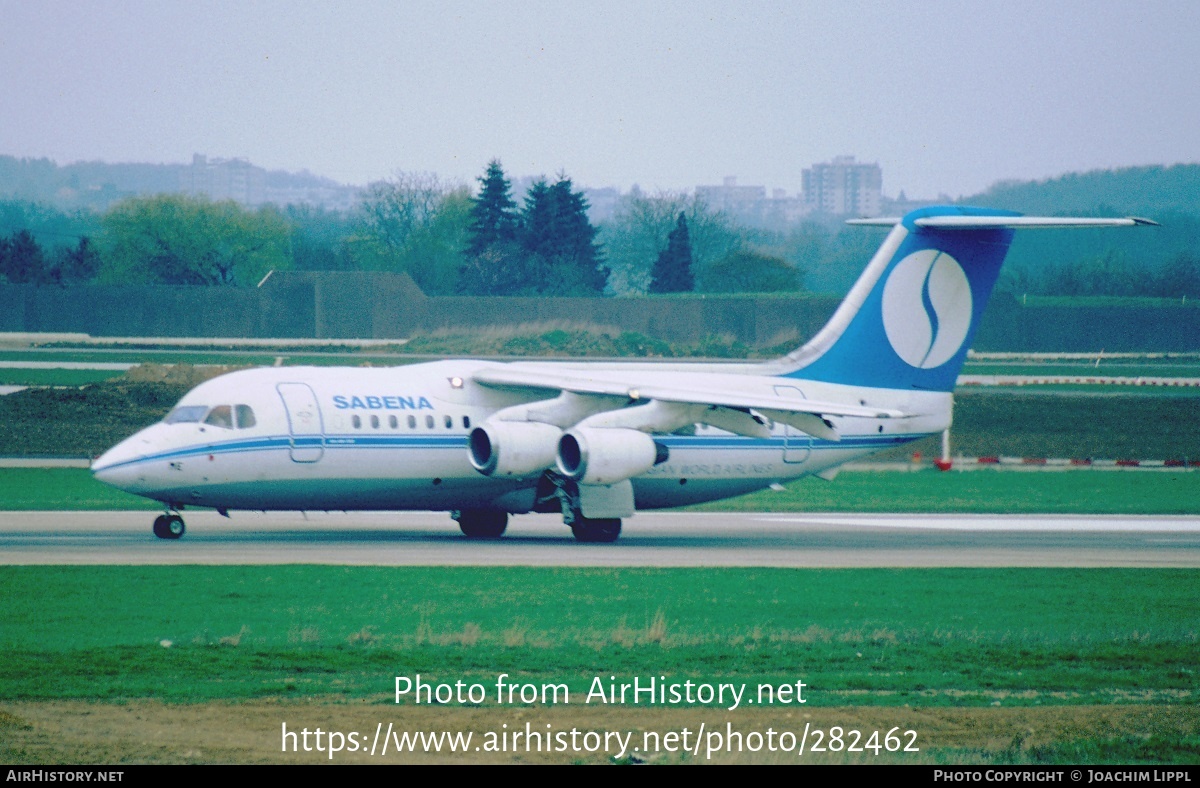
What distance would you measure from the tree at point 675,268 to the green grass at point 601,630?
76651mm

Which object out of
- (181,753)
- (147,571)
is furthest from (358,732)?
(147,571)

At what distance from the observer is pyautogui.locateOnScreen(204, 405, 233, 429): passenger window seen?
28.8 meters

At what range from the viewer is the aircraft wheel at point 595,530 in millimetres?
31094

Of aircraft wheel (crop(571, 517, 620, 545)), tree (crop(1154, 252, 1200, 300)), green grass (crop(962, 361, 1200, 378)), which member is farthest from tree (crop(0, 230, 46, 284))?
aircraft wheel (crop(571, 517, 620, 545))

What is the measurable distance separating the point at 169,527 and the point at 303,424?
9.59 ft

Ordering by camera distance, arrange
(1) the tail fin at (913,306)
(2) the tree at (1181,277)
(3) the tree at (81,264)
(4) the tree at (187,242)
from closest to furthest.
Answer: (1) the tail fin at (913,306) → (2) the tree at (1181,277) → (3) the tree at (81,264) → (4) the tree at (187,242)

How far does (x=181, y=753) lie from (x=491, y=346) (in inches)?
2269

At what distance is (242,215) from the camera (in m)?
99.8

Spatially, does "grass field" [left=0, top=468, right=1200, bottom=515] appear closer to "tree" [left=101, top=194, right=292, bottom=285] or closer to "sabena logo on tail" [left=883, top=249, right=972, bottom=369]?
"sabena logo on tail" [left=883, top=249, right=972, bottom=369]

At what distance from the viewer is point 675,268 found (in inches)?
4006

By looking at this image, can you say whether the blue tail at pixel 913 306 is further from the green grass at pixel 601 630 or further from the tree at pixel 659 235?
the tree at pixel 659 235

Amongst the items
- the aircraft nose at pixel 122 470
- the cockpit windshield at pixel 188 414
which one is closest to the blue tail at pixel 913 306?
the cockpit windshield at pixel 188 414

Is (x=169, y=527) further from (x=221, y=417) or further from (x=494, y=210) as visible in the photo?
(x=494, y=210)

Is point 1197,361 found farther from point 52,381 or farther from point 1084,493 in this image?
point 52,381
